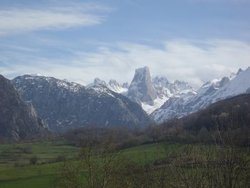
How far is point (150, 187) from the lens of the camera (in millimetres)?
44438

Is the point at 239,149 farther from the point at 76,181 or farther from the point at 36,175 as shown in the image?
the point at 36,175

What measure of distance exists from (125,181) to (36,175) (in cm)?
5744

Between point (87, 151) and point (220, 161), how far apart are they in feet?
71.2

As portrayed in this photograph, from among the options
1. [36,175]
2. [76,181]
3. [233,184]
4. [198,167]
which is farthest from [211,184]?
[36,175]

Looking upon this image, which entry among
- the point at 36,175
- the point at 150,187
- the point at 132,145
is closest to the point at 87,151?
the point at 150,187

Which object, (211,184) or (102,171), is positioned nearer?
(211,184)

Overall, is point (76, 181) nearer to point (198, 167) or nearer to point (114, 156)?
point (114, 156)

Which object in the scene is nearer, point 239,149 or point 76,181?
point 239,149

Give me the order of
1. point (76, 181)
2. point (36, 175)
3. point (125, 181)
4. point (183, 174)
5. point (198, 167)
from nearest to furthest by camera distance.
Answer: point (183, 174), point (198, 167), point (76, 181), point (125, 181), point (36, 175)

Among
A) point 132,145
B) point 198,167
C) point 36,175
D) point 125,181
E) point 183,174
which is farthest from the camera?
point 132,145

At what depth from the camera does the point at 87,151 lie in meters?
41.9

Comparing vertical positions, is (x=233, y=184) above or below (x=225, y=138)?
below

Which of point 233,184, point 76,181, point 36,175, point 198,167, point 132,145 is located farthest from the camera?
point 132,145

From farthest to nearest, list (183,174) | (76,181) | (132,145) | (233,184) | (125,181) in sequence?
1. (132,145)
2. (125,181)
3. (76,181)
4. (183,174)
5. (233,184)
